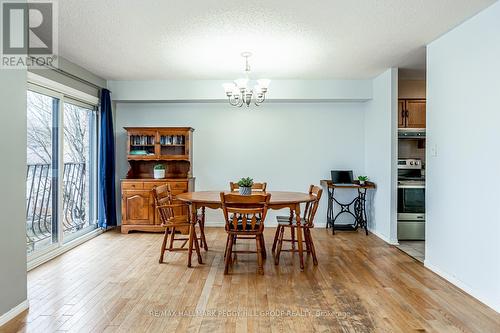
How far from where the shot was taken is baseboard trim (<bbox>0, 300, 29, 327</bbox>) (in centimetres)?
248

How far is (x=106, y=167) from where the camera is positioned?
18.2 ft

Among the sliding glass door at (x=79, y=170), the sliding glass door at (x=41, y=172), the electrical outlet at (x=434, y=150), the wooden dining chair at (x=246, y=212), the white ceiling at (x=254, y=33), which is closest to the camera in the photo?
the white ceiling at (x=254, y=33)

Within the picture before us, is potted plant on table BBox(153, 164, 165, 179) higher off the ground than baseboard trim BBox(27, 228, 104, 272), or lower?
higher

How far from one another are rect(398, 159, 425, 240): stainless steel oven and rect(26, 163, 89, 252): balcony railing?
4.71 meters

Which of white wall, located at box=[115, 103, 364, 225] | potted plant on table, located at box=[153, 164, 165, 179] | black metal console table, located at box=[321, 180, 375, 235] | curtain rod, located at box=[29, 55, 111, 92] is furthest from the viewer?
white wall, located at box=[115, 103, 364, 225]

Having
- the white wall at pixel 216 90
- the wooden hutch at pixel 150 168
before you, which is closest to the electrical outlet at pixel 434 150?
the white wall at pixel 216 90

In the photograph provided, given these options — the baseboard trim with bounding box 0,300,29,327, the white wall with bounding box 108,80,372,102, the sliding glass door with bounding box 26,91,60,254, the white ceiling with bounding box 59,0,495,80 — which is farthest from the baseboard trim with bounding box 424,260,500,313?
the sliding glass door with bounding box 26,91,60,254

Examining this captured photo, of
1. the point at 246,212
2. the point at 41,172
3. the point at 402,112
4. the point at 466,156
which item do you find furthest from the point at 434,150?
the point at 41,172

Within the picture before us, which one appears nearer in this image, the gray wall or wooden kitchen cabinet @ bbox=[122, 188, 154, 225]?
the gray wall

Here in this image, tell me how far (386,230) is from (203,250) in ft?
8.83

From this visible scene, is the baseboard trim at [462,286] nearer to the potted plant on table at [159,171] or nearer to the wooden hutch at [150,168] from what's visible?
the wooden hutch at [150,168]

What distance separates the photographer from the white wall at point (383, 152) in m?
4.96

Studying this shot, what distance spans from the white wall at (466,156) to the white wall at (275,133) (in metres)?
2.35

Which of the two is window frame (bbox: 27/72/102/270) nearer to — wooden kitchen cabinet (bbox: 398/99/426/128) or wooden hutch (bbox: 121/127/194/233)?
wooden hutch (bbox: 121/127/194/233)
